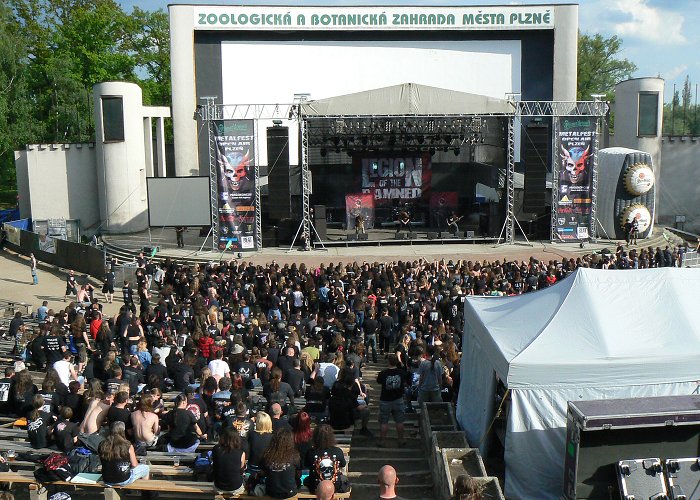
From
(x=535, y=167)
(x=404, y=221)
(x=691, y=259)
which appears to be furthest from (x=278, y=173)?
(x=691, y=259)

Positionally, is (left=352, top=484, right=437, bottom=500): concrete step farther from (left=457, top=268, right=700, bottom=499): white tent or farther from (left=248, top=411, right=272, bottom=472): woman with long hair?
(left=248, top=411, right=272, bottom=472): woman with long hair

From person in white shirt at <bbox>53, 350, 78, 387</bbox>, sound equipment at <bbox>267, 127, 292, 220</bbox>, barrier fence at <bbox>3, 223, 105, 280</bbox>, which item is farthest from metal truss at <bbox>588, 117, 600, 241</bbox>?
person in white shirt at <bbox>53, 350, 78, 387</bbox>

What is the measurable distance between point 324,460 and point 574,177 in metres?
21.8

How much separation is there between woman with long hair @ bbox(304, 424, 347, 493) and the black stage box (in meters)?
2.23

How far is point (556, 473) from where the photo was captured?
300 inches

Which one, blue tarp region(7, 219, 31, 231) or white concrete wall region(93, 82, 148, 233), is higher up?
white concrete wall region(93, 82, 148, 233)

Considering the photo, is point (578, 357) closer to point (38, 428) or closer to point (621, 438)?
point (621, 438)

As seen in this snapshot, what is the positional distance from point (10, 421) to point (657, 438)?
24.7 ft

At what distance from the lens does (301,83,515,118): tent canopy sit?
24875 millimetres

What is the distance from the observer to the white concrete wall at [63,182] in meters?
33.0

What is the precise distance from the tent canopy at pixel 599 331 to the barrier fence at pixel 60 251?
57.2ft

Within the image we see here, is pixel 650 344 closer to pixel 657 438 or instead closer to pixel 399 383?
pixel 657 438

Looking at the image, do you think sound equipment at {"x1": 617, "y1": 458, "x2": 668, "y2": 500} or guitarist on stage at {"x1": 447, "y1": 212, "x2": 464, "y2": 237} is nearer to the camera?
sound equipment at {"x1": 617, "y1": 458, "x2": 668, "y2": 500}

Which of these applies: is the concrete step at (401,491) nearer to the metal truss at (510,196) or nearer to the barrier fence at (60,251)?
the barrier fence at (60,251)
